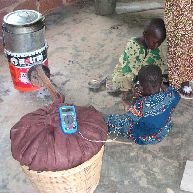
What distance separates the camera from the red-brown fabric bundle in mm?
2098

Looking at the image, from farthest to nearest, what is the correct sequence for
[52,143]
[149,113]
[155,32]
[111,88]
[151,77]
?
[111,88] → [155,32] → [149,113] → [151,77] → [52,143]

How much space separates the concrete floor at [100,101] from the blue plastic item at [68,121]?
73 cm

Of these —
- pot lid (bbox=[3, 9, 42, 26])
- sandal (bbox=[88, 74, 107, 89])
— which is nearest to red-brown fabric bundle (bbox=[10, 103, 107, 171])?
pot lid (bbox=[3, 9, 42, 26])

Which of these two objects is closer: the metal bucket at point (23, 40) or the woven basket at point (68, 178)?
the woven basket at point (68, 178)

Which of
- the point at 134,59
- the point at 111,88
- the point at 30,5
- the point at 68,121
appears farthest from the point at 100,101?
the point at 30,5

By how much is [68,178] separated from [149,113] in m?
0.85

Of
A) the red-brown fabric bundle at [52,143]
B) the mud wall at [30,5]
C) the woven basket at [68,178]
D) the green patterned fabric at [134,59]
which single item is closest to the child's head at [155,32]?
the green patterned fabric at [134,59]

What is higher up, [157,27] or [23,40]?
[157,27]

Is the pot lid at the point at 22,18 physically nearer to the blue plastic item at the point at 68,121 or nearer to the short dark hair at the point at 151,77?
the short dark hair at the point at 151,77

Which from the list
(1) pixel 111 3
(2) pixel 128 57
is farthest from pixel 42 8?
(2) pixel 128 57

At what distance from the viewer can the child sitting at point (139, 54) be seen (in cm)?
308

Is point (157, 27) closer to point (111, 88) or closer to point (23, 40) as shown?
point (111, 88)

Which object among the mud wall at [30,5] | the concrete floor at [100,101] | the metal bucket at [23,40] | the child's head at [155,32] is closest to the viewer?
the concrete floor at [100,101]

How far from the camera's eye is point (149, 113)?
2762 millimetres
